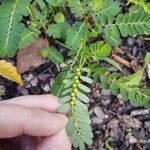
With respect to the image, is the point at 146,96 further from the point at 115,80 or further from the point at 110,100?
the point at 110,100

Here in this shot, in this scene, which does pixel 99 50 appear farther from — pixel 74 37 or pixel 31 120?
pixel 31 120

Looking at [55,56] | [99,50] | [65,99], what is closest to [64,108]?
[65,99]

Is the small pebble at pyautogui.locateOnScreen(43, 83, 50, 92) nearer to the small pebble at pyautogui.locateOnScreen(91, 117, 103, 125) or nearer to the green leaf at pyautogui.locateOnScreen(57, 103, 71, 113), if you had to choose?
the small pebble at pyautogui.locateOnScreen(91, 117, 103, 125)

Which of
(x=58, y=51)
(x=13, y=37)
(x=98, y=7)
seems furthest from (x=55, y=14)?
(x=13, y=37)

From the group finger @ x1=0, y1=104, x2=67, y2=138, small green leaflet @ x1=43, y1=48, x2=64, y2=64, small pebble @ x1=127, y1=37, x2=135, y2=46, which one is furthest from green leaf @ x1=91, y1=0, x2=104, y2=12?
finger @ x1=0, y1=104, x2=67, y2=138

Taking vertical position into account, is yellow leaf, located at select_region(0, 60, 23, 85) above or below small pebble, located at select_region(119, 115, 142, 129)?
above

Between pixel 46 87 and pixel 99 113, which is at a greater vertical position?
pixel 46 87

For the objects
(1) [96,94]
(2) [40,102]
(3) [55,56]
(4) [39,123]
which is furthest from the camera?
(1) [96,94]
